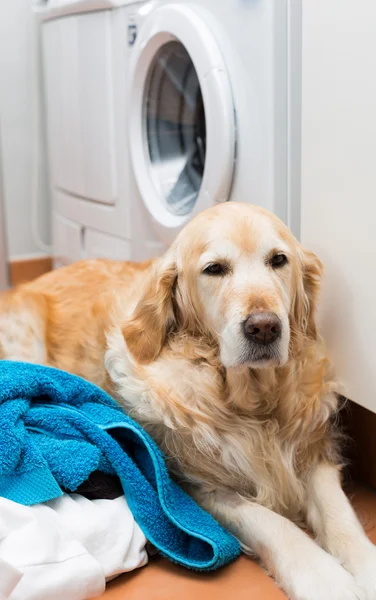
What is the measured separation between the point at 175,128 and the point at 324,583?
1.31m

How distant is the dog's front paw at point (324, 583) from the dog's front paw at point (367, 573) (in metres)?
0.01

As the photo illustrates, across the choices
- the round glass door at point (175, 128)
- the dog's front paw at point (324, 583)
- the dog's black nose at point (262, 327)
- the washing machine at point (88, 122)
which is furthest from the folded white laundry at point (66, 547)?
the washing machine at point (88, 122)

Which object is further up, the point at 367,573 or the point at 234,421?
the point at 234,421

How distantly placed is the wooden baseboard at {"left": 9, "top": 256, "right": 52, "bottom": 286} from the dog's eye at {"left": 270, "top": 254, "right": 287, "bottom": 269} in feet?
6.47

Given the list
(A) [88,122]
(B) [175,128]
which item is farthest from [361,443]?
(A) [88,122]

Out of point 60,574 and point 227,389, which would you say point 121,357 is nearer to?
point 227,389

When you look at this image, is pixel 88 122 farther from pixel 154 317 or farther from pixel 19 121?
pixel 154 317

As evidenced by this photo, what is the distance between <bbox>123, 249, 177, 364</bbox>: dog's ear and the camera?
4.42 feet

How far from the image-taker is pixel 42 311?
1687mm

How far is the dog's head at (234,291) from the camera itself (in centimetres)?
117

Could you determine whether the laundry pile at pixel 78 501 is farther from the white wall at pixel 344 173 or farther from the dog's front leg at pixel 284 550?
the white wall at pixel 344 173

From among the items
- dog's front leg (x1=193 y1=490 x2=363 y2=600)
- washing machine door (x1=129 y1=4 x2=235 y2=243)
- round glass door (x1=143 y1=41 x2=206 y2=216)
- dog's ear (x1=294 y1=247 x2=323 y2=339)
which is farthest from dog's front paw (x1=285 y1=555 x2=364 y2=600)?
round glass door (x1=143 y1=41 x2=206 y2=216)

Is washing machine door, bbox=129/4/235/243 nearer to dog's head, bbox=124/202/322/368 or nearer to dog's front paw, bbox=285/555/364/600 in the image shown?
dog's head, bbox=124/202/322/368

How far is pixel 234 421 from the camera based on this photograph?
51.4 inches
